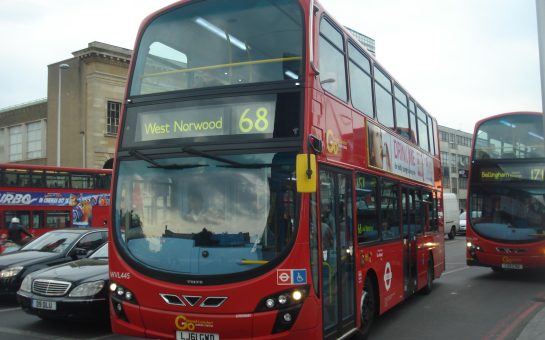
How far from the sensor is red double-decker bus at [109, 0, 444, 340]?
204 inches

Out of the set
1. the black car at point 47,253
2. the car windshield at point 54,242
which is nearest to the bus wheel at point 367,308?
the black car at point 47,253

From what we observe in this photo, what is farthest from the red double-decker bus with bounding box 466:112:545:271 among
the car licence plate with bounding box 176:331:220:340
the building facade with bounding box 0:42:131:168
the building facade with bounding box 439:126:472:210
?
the building facade with bounding box 439:126:472:210

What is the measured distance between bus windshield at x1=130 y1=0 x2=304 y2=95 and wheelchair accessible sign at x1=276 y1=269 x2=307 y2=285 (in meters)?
2.02

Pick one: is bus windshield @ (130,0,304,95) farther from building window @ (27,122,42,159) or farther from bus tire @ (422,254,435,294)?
building window @ (27,122,42,159)

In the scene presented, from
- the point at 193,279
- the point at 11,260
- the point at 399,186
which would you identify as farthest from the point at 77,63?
the point at 193,279

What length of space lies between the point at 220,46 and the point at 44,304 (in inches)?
178

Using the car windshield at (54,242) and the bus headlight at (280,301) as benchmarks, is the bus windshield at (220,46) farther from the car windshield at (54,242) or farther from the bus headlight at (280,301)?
the car windshield at (54,242)

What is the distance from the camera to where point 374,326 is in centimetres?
852

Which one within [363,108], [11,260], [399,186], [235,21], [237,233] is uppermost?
[235,21]

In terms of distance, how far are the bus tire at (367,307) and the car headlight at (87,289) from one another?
3.74 metres

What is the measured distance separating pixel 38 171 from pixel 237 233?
1775 cm

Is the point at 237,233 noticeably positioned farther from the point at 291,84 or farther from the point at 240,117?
the point at 291,84

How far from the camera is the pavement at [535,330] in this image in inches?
282

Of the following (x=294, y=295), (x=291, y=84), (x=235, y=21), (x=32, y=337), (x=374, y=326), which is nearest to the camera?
(x=294, y=295)
